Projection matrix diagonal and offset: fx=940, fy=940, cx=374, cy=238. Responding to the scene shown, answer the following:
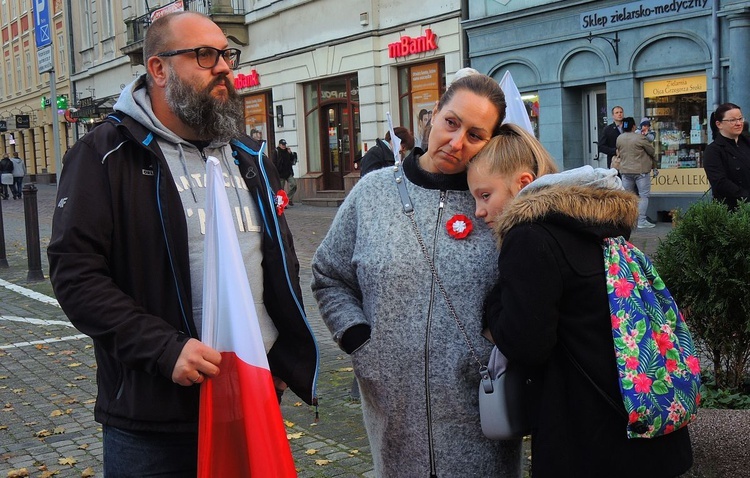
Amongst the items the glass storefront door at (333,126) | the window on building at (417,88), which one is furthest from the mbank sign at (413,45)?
the glass storefront door at (333,126)

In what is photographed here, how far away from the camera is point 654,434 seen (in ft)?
8.19

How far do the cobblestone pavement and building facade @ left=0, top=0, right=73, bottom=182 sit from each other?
4120 centimetres

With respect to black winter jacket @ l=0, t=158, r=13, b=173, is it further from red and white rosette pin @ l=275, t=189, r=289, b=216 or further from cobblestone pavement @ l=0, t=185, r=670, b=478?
red and white rosette pin @ l=275, t=189, r=289, b=216

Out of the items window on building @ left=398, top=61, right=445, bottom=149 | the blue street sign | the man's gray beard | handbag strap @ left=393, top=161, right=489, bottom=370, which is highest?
the blue street sign

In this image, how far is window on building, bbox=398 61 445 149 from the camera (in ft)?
72.5

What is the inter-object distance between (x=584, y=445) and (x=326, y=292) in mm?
940

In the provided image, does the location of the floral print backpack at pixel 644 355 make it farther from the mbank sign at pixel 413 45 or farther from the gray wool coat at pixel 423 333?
the mbank sign at pixel 413 45

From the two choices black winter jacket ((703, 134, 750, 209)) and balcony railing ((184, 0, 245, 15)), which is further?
balcony railing ((184, 0, 245, 15))

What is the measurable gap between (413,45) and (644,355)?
797 inches

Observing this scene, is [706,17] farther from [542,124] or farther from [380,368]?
[380,368]

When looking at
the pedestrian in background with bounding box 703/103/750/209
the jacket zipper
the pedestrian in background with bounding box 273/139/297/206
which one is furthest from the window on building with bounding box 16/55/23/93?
the jacket zipper

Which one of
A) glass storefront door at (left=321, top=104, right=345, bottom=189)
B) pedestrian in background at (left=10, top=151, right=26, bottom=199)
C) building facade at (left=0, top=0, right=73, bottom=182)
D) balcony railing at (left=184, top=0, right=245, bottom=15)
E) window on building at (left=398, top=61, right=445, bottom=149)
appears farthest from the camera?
building facade at (left=0, top=0, right=73, bottom=182)

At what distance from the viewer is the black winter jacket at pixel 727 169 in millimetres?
7977

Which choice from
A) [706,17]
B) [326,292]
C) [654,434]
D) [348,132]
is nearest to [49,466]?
[326,292]
